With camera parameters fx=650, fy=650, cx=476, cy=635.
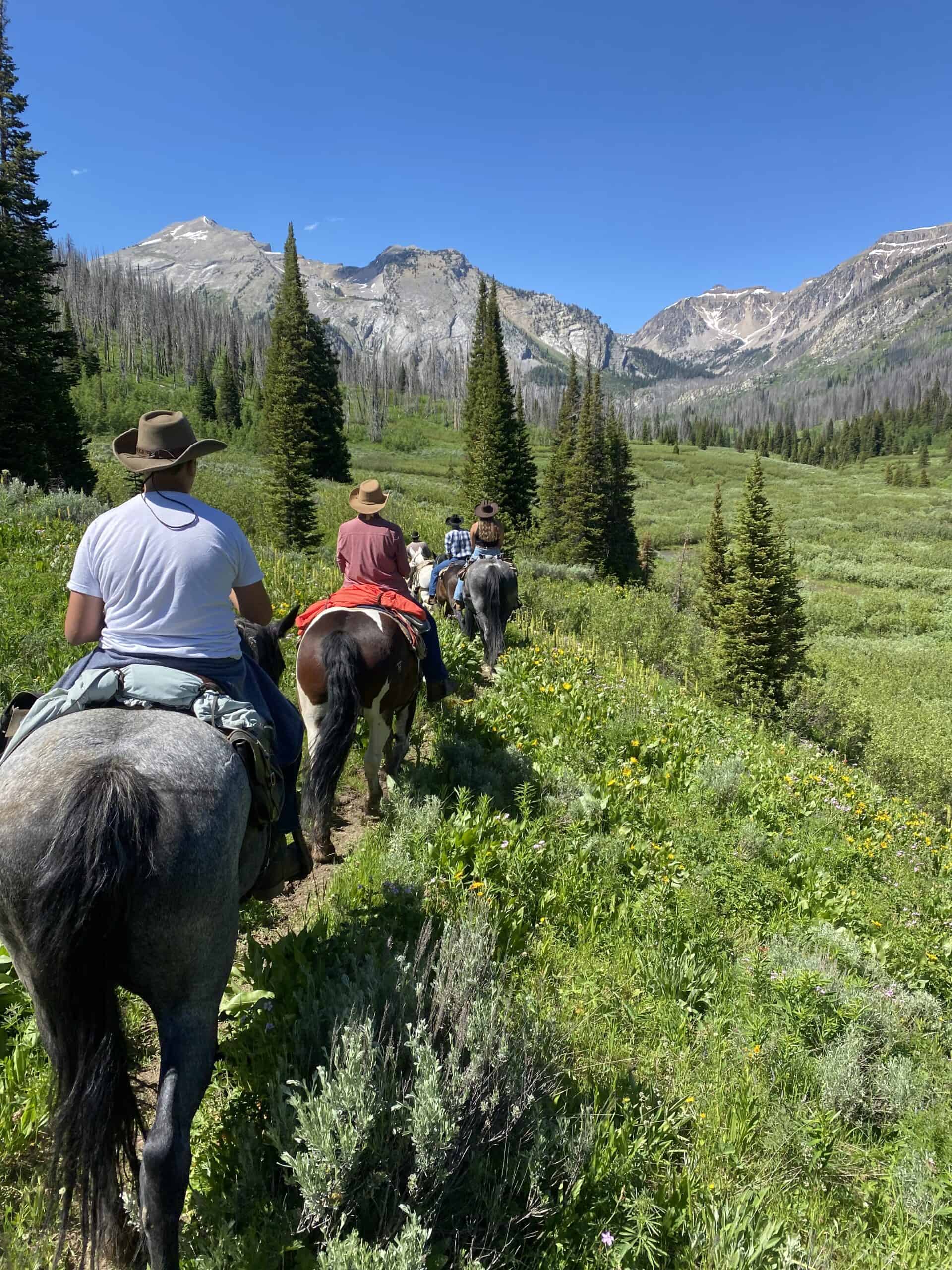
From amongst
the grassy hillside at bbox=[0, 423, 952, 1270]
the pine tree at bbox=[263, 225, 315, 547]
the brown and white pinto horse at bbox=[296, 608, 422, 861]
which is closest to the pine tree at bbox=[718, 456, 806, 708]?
the grassy hillside at bbox=[0, 423, 952, 1270]

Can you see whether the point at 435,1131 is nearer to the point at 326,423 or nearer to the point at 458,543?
the point at 458,543

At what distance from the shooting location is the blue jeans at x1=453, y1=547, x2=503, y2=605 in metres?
11.9

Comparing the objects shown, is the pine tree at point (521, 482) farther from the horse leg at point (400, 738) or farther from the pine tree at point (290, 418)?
the horse leg at point (400, 738)

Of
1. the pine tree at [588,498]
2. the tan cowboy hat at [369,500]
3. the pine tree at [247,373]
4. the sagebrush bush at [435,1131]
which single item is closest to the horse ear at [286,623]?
the tan cowboy hat at [369,500]

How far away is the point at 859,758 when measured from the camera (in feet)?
56.8

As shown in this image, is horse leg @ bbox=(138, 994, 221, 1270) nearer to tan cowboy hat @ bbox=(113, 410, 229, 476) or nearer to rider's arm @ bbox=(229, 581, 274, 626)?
rider's arm @ bbox=(229, 581, 274, 626)

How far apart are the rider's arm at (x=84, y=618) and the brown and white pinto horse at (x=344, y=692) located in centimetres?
243

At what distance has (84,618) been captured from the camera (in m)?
2.94

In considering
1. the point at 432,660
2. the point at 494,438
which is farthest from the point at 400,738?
the point at 494,438

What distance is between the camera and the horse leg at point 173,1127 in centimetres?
205

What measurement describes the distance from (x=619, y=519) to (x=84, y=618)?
43234 mm

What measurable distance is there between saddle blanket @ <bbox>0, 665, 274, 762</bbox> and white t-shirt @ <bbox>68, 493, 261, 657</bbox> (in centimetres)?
16

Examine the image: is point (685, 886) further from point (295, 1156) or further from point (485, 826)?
point (295, 1156)

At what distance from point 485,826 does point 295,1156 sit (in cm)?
308
